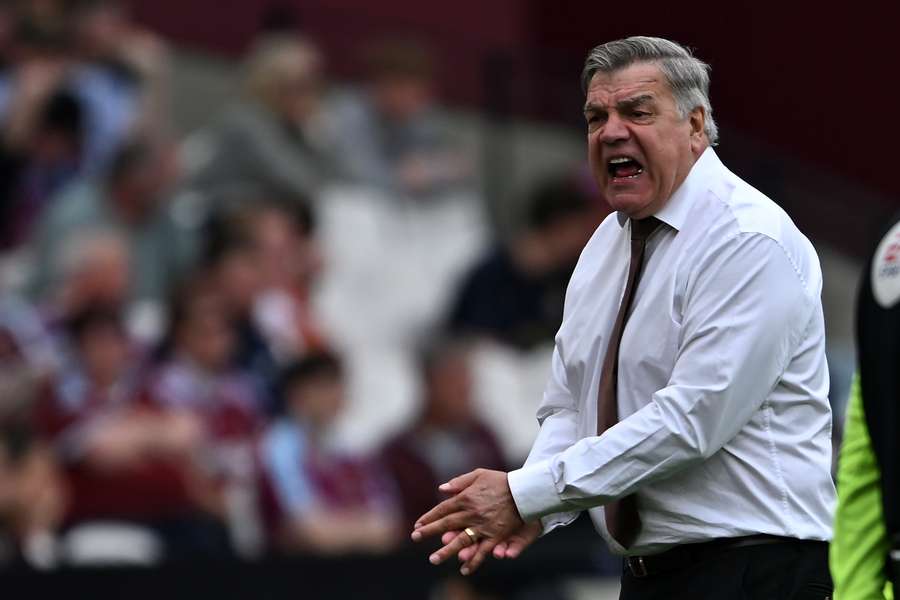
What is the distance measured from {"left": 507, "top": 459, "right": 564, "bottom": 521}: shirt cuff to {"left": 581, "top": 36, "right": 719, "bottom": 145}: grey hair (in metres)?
0.96

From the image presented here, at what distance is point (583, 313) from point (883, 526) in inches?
52.3

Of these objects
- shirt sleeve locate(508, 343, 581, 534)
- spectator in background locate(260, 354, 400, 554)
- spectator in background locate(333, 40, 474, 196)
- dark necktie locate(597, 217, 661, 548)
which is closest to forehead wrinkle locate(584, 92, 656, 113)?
dark necktie locate(597, 217, 661, 548)

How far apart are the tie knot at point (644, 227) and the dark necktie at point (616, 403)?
2.6 inches

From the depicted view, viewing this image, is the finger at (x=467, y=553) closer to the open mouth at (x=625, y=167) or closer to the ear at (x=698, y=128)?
the open mouth at (x=625, y=167)

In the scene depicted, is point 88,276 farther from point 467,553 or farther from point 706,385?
point 706,385

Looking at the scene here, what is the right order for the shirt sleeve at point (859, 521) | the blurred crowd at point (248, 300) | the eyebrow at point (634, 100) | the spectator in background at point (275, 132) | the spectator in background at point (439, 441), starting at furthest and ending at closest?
the spectator in background at point (275, 132), the spectator in background at point (439, 441), the blurred crowd at point (248, 300), the eyebrow at point (634, 100), the shirt sleeve at point (859, 521)

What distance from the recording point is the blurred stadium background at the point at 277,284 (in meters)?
9.30

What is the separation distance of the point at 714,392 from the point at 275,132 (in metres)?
6.95

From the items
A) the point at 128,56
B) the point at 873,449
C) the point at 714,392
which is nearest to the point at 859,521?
the point at 873,449

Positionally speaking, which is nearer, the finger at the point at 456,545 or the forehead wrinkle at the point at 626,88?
the finger at the point at 456,545

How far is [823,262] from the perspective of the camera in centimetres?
1227

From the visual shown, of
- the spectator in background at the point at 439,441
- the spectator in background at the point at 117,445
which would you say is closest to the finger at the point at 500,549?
the spectator in background at the point at 117,445

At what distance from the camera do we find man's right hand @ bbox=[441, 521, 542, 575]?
4.18 m

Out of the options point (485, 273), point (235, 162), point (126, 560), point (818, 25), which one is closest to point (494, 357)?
point (485, 273)
